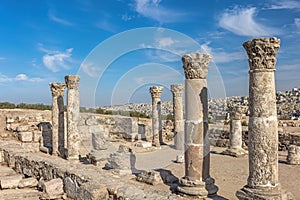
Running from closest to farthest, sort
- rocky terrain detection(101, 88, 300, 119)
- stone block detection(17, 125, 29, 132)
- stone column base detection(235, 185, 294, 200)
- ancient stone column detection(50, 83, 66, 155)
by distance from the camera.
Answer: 1. stone column base detection(235, 185, 294, 200)
2. ancient stone column detection(50, 83, 66, 155)
3. stone block detection(17, 125, 29, 132)
4. rocky terrain detection(101, 88, 300, 119)

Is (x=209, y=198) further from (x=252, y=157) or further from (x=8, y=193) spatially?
(x=8, y=193)

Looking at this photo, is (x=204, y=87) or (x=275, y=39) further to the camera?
(x=204, y=87)

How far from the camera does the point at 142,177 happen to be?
33.9 ft

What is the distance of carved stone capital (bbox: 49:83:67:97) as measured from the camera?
15.9m

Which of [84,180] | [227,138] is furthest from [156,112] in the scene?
[84,180]

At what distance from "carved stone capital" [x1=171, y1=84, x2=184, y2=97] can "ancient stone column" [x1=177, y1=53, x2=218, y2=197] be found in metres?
9.93

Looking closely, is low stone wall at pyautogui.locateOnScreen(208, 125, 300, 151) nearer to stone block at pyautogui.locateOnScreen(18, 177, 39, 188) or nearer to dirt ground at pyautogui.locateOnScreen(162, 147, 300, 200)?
dirt ground at pyautogui.locateOnScreen(162, 147, 300, 200)

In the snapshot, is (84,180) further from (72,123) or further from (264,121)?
(72,123)

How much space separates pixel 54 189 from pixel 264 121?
5.31m

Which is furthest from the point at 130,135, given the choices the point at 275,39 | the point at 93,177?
the point at 275,39

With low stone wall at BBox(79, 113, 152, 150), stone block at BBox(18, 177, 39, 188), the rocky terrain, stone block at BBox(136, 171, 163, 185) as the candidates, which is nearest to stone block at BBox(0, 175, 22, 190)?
stone block at BBox(18, 177, 39, 188)

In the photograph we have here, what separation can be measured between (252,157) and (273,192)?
0.85 meters

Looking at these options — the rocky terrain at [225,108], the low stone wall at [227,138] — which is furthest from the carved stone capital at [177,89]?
the rocky terrain at [225,108]

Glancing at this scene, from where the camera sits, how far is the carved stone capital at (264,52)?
265 inches
